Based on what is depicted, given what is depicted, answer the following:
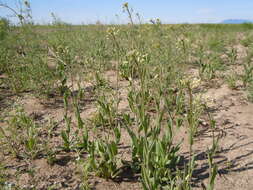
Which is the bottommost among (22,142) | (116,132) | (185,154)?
(185,154)

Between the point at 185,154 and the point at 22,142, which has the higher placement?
the point at 22,142

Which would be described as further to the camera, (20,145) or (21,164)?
(20,145)

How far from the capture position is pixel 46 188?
1838mm

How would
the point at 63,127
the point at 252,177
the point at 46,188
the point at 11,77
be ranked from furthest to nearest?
the point at 11,77, the point at 63,127, the point at 252,177, the point at 46,188

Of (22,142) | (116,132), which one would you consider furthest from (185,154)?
(22,142)

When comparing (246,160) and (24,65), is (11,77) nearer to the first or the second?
(24,65)

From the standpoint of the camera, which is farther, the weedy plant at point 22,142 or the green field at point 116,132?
the weedy plant at point 22,142

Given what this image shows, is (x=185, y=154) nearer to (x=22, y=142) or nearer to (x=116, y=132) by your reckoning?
(x=116, y=132)

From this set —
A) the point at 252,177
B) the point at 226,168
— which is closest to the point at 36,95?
the point at 226,168

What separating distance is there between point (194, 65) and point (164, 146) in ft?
13.4

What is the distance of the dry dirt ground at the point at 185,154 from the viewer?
189 cm

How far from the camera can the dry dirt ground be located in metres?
1.89

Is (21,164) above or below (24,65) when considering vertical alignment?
below

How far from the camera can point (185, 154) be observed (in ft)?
7.48
